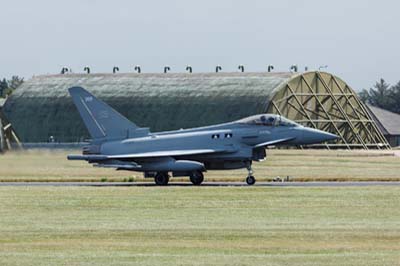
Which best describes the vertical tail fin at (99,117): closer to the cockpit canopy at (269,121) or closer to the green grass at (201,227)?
the cockpit canopy at (269,121)

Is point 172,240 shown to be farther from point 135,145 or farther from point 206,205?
point 135,145

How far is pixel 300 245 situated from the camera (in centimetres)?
2241

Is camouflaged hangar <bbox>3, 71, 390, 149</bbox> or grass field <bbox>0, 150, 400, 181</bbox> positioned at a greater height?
camouflaged hangar <bbox>3, 71, 390, 149</bbox>

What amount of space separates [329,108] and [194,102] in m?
11.9

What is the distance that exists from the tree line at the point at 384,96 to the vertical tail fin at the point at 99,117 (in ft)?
379

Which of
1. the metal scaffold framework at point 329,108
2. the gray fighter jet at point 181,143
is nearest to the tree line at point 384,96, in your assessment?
the metal scaffold framework at point 329,108

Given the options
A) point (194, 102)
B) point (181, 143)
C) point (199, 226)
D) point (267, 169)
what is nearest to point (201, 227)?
point (199, 226)

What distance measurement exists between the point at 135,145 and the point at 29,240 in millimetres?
24143

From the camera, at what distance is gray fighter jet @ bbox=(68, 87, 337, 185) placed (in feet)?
152

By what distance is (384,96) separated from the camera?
17188 cm

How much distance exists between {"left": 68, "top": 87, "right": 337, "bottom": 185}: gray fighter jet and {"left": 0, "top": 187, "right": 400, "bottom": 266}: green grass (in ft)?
23.4

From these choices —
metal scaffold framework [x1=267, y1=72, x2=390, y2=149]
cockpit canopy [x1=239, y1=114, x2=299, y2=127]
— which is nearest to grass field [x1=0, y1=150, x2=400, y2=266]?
cockpit canopy [x1=239, y1=114, x2=299, y2=127]

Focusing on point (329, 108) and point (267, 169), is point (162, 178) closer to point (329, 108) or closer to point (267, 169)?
point (267, 169)

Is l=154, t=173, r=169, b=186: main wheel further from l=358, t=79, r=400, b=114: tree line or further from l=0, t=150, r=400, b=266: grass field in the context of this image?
l=358, t=79, r=400, b=114: tree line
